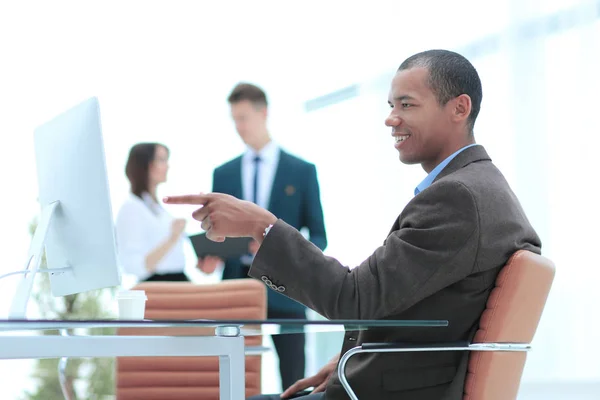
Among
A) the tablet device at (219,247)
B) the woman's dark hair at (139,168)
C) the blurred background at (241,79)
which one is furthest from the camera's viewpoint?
the blurred background at (241,79)

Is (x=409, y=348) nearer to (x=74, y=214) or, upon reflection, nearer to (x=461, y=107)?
(x=461, y=107)

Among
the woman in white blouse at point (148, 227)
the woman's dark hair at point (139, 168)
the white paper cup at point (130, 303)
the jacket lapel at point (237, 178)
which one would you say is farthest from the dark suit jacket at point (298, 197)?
the white paper cup at point (130, 303)

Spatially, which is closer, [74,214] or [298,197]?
[74,214]

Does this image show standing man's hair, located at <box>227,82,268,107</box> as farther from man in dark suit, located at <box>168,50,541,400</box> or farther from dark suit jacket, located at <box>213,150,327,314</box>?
man in dark suit, located at <box>168,50,541,400</box>

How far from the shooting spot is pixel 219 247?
333cm

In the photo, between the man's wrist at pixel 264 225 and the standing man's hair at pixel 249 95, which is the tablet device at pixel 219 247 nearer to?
the standing man's hair at pixel 249 95

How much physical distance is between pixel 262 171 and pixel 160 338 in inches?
88.4

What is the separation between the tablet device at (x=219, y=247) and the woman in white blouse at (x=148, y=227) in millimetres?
557

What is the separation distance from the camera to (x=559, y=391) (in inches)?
168

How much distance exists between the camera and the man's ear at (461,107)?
181 cm

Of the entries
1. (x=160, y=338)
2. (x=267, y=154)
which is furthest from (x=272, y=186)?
(x=160, y=338)

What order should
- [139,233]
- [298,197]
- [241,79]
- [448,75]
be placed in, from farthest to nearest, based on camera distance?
[241,79], [139,233], [298,197], [448,75]

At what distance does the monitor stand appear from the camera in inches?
63.8

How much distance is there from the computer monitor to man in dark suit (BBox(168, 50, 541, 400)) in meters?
0.19
